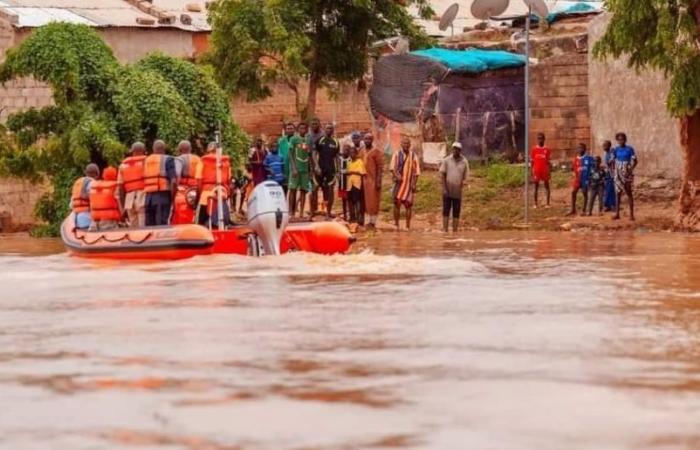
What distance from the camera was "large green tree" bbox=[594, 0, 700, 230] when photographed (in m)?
22.0

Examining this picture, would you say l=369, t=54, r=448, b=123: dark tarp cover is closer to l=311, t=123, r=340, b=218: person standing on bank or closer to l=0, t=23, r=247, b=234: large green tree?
l=0, t=23, r=247, b=234: large green tree

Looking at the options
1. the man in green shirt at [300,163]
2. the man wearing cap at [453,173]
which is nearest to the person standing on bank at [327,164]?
the man in green shirt at [300,163]

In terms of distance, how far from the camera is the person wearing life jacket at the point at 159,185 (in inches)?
744

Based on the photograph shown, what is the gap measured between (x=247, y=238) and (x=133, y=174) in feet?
6.02

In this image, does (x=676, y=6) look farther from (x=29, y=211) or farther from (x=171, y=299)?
(x=29, y=211)

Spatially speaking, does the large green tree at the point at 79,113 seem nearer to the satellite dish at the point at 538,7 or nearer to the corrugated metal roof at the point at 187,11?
the satellite dish at the point at 538,7

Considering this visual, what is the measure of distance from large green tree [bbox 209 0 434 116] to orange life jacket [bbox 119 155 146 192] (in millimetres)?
13023

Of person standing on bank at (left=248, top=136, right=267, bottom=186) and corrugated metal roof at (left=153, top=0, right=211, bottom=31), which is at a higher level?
corrugated metal roof at (left=153, top=0, right=211, bottom=31)

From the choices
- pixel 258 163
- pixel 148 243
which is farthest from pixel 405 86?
pixel 148 243

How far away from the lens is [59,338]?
1123 centimetres

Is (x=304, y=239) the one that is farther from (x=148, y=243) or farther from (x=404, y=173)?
(x=404, y=173)

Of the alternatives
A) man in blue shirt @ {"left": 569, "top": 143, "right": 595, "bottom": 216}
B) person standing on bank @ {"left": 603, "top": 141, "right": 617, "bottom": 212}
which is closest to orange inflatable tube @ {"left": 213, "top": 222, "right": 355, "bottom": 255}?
person standing on bank @ {"left": 603, "top": 141, "right": 617, "bottom": 212}

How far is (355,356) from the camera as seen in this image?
390 inches

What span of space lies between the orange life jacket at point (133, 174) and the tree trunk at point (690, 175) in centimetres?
792
